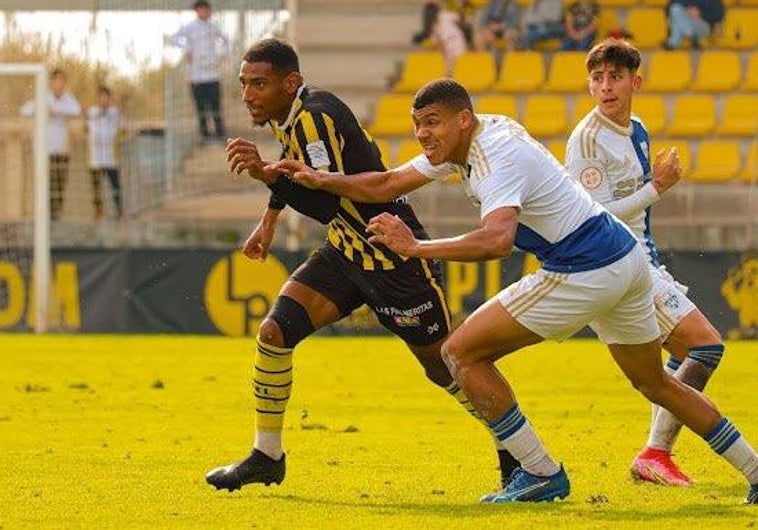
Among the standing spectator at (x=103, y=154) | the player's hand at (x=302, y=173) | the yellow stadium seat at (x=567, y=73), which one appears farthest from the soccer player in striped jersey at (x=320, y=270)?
the yellow stadium seat at (x=567, y=73)

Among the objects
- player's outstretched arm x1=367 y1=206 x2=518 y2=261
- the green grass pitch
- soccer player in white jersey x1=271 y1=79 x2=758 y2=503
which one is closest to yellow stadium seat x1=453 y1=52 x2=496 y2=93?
the green grass pitch

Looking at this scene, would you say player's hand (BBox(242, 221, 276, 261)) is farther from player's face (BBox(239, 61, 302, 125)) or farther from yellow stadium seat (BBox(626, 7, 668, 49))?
yellow stadium seat (BBox(626, 7, 668, 49))

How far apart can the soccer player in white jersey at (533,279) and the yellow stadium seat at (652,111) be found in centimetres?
1872

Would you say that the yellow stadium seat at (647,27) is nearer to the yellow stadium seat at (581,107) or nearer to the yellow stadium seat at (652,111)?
the yellow stadium seat at (581,107)

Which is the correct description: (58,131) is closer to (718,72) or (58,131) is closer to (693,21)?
Answer: (693,21)

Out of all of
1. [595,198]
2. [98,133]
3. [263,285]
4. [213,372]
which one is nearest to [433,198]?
[263,285]

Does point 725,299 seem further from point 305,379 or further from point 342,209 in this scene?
point 342,209

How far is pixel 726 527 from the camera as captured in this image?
8.19m

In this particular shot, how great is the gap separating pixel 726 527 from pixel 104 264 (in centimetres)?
1661

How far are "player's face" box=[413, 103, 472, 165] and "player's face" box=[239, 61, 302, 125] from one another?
1186 mm

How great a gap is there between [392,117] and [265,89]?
19.0 metres

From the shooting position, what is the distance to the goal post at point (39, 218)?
23828 mm

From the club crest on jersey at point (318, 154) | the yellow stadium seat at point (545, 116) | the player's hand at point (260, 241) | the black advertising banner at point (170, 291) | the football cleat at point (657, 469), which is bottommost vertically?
the black advertising banner at point (170, 291)

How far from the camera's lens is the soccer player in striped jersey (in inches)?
376
